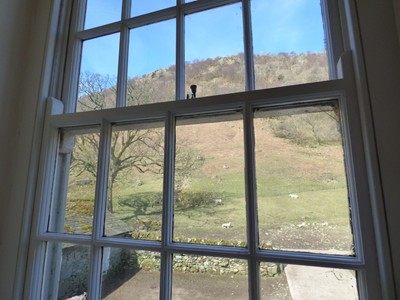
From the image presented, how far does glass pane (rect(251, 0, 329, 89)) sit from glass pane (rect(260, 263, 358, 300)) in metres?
0.50

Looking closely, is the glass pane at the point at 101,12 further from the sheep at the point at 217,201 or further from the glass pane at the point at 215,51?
the sheep at the point at 217,201

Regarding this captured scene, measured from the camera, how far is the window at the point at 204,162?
1.94ft

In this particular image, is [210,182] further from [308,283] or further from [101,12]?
[101,12]

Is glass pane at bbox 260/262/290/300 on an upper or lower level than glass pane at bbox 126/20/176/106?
lower

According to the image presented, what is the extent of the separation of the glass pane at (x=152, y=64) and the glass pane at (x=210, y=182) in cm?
17

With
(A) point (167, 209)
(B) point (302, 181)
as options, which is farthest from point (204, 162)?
(B) point (302, 181)

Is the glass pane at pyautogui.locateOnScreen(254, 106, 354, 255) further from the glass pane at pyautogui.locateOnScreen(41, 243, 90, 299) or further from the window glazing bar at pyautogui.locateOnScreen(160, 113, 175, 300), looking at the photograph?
the glass pane at pyautogui.locateOnScreen(41, 243, 90, 299)

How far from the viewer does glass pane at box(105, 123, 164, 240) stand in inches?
28.7

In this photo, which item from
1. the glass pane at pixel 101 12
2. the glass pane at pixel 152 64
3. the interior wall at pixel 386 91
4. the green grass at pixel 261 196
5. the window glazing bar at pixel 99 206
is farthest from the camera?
the glass pane at pixel 101 12

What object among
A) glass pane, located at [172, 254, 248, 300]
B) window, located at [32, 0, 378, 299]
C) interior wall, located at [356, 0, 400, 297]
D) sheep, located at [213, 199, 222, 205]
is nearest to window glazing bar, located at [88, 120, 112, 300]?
window, located at [32, 0, 378, 299]

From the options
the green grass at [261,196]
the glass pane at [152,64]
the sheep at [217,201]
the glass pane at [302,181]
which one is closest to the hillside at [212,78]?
the glass pane at [152,64]

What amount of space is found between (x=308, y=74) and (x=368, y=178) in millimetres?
328

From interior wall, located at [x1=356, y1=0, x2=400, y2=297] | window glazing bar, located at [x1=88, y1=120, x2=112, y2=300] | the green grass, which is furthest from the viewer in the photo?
window glazing bar, located at [x1=88, y1=120, x2=112, y2=300]

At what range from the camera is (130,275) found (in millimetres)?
707
